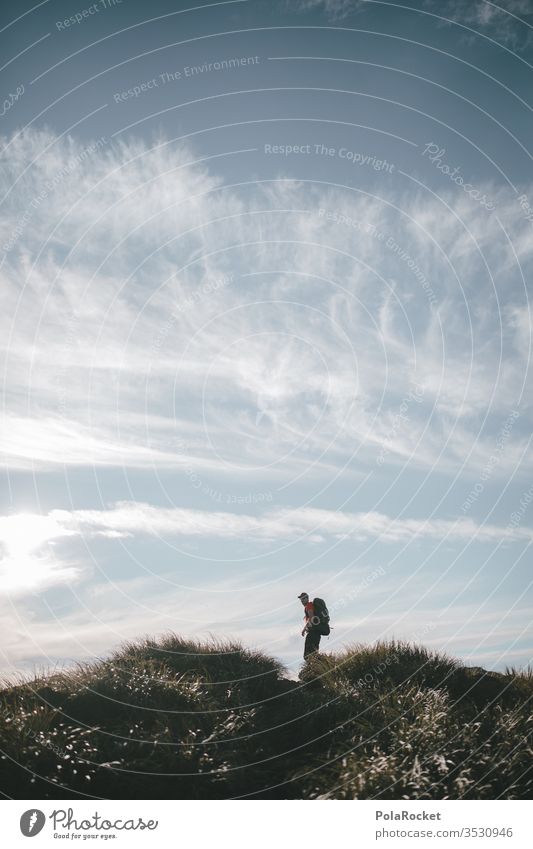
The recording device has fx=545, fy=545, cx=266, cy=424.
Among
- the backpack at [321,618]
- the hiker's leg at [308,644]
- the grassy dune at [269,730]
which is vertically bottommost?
the grassy dune at [269,730]

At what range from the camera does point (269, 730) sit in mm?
12484

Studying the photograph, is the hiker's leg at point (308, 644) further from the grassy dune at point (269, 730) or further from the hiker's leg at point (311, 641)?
the grassy dune at point (269, 730)

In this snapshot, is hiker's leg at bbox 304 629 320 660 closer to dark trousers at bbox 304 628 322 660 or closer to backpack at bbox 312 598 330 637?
dark trousers at bbox 304 628 322 660

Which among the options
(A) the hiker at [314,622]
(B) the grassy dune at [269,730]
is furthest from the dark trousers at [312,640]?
(B) the grassy dune at [269,730]

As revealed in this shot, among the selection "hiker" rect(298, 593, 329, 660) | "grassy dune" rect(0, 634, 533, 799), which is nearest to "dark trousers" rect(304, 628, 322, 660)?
"hiker" rect(298, 593, 329, 660)

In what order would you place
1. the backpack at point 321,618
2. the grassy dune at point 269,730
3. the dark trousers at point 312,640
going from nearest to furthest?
the grassy dune at point 269,730
the backpack at point 321,618
the dark trousers at point 312,640

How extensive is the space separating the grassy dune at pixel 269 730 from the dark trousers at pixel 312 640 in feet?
5.70

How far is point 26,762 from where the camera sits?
1042 cm

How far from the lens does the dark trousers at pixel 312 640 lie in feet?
56.8

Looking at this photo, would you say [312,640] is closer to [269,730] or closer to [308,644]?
[308,644]

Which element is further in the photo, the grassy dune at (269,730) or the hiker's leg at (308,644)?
the hiker's leg at (308,644)
